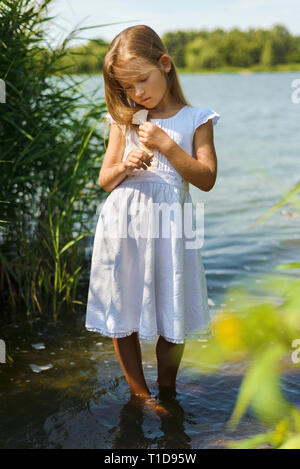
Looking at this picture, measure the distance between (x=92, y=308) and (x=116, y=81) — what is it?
3.04 ft

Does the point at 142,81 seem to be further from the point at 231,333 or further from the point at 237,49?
the point at 237,49

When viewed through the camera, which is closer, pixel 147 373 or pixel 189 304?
pixel 189 304

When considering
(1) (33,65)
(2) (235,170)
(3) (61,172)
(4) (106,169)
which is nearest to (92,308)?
(4) (106,169)

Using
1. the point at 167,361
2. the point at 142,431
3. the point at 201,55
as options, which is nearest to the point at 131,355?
the point at 167,361

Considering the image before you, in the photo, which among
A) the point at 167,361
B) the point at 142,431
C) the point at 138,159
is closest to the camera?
the point at 138,159

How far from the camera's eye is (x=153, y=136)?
2.01 metres

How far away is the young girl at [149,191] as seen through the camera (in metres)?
2.05

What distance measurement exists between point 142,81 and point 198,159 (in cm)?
36

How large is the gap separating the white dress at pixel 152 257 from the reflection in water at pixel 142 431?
417 mm

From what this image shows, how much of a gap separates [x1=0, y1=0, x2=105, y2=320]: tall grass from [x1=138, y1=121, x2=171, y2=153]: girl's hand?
4.14ft

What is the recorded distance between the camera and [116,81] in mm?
2113
